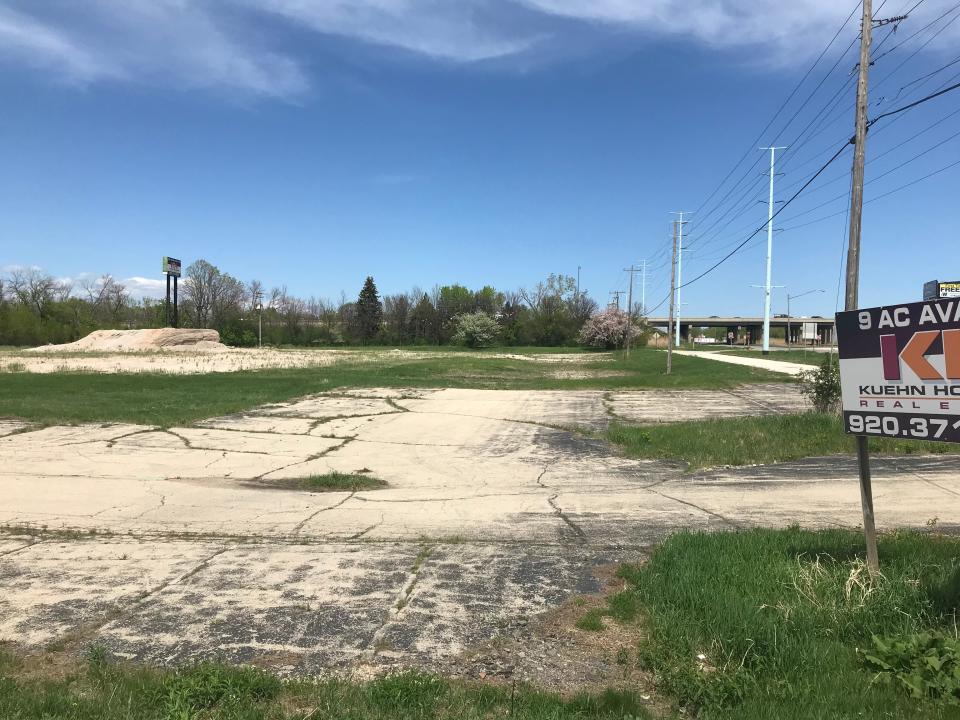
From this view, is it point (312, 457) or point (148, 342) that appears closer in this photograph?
point (312, 457)

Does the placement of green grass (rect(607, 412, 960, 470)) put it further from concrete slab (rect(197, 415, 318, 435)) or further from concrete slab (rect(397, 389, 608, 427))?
concrete slab (rect(197, 415, 318, 435))

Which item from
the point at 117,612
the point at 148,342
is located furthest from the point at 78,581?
the point at 148,342

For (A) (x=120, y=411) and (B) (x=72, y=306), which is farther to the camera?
(B) (x=72, y=306)

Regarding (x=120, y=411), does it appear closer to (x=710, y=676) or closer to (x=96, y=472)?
(x=96, y=472)

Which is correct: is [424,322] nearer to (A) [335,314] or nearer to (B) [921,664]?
(A) [335,314]

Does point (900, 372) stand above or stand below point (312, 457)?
above

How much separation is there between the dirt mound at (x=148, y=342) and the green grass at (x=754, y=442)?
207 ft

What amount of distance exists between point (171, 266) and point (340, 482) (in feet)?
268

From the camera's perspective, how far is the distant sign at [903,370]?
412 centimetres

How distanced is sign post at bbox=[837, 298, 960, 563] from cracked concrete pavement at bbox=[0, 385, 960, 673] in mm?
2490

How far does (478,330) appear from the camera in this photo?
323 ft

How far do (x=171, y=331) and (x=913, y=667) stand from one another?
78.2 m

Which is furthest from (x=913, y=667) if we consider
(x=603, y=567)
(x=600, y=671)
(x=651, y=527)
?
(x=651, y=527)

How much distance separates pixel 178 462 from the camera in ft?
Result: 36.9
